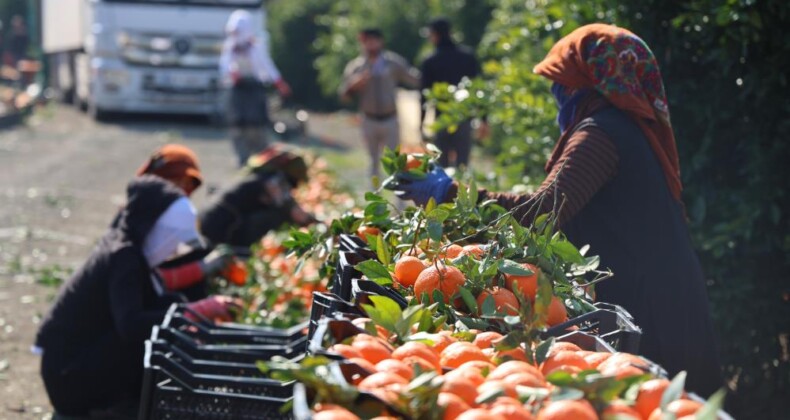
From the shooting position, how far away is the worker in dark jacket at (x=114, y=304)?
16.4ft

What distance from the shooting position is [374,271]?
9.91 ft

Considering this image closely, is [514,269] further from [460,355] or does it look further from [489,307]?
[460,355]

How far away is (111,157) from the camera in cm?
1576

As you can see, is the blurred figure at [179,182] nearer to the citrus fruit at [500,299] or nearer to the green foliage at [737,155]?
the green foliage at [737,155]

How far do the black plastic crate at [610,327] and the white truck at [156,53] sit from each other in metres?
16.0

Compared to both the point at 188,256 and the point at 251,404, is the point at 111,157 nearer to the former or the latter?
the point at 188,256

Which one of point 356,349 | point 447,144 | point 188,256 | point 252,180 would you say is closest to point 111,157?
point 447,144

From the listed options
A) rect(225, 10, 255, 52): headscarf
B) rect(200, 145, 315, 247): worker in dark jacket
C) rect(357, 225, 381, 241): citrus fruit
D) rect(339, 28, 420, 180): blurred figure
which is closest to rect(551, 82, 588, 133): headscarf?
rect(357, 225, 381, 241): citrus fruit

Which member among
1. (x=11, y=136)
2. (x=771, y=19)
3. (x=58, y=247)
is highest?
(x=771, y=19)

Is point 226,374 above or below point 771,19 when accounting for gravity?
below

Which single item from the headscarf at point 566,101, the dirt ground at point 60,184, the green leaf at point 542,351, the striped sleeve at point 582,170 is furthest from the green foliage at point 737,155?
the dirt ground at point 60,184

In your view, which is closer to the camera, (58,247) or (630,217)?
(630,217)

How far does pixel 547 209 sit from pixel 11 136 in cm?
1564

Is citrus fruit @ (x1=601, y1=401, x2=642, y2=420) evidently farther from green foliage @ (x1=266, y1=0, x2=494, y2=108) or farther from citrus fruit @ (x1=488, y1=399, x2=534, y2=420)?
green foliage @ (x1=266, y1=0, x2=494, y2=108)
